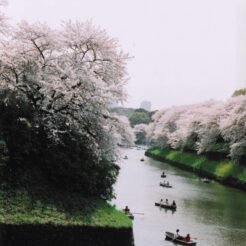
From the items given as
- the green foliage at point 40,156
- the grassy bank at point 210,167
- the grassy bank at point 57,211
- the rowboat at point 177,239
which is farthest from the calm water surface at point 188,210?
the green foliage at point 40,156

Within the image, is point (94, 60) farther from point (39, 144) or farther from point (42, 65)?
point (39, 144)

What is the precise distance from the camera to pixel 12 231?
2472 cm

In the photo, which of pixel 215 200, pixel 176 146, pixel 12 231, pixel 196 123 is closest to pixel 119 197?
pixel 215 200

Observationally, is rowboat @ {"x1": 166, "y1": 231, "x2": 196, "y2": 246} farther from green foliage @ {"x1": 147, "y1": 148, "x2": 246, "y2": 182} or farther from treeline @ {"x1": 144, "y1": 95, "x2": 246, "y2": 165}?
treeline @ {"x1": 144, "y1": 95, "x2": 246, "y2": 165}

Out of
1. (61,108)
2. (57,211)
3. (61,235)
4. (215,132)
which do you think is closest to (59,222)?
(61,235)

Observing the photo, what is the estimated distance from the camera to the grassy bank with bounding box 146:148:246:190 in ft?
207

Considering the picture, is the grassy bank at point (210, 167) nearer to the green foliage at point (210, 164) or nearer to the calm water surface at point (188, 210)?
the green foliage at point (210, 164)

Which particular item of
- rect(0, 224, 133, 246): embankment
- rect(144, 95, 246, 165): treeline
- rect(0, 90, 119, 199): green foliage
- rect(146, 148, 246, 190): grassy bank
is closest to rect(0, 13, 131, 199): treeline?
rect(0, 90, 119, 199): green foliage

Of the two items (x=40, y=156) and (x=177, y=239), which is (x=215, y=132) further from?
(x=40, y=156)

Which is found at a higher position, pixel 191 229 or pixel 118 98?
pixel 118 98

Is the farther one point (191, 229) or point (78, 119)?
point (191, 229)

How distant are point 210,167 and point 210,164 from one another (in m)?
1.31

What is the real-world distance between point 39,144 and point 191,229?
13582 mm

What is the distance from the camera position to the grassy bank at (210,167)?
63156 millimetres
